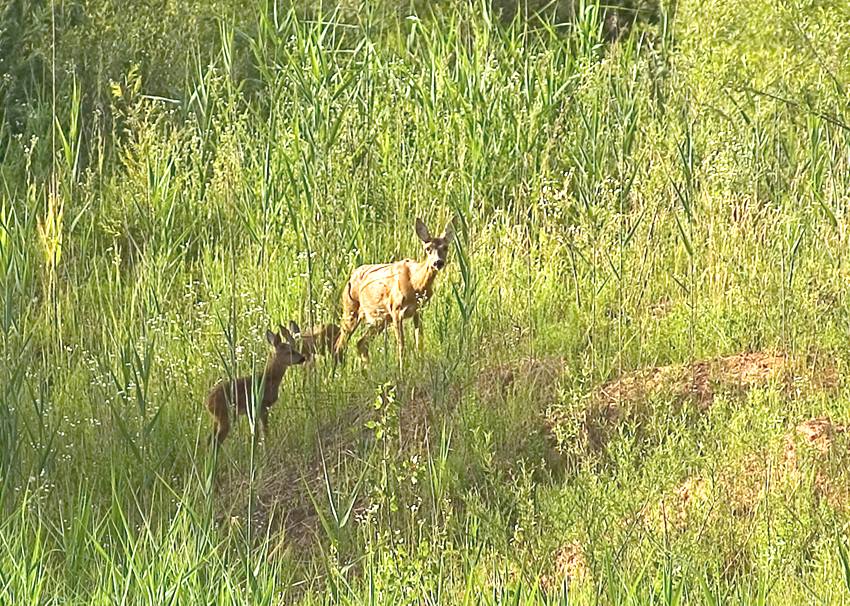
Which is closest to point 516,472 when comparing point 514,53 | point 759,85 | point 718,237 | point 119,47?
point 718,237

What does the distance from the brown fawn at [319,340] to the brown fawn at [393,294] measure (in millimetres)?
66

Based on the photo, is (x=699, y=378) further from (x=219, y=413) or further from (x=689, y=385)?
(x=219, y=413)

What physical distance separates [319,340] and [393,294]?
0.36 meters

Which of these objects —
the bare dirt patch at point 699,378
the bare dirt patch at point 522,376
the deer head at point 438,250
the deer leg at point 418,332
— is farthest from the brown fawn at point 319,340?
the bare dirt patch at point 699,378

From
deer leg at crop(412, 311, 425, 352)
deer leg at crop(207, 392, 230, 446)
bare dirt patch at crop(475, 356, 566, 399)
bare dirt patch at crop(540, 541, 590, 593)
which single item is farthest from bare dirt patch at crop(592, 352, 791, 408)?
deer leg at crop(207, 392, 230, 446)

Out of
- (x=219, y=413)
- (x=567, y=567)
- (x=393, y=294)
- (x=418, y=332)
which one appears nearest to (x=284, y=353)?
(x=219, y=413)

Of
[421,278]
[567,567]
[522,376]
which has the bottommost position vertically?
[567,567]

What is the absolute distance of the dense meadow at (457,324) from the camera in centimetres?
477

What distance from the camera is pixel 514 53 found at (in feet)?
27.3

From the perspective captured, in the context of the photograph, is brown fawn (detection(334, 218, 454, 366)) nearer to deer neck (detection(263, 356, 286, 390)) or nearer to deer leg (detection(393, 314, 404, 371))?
deer leg (detection(393, 314, 404, 371))

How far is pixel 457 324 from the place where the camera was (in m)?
6.39

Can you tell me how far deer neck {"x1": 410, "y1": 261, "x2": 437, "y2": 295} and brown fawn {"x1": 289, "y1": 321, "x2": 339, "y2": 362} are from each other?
0.36 meters

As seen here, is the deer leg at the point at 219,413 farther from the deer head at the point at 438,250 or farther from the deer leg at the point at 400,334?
the deer head at the point at 438,250

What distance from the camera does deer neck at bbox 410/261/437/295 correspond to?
19.8 feet
